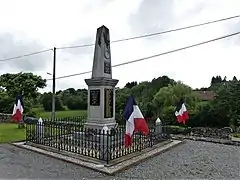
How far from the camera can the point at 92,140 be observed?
28.8 feet

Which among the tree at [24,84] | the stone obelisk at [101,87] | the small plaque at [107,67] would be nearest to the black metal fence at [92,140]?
the stone obelisk at [101,87]

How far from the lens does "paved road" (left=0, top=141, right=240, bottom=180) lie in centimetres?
652

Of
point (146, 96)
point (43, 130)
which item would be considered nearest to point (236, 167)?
point (43, 130)

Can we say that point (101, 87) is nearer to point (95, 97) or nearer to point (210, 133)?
point (95, 97)

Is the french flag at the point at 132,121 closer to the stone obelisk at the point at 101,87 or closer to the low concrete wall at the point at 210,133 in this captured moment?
the stone obelisk at the point at 101,87

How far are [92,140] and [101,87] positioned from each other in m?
2.33

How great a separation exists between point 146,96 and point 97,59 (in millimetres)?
22030

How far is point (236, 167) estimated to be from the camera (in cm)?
752

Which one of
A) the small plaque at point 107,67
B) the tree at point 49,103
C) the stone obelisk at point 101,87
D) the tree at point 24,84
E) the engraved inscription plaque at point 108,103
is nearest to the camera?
the stone obelisk at point 101,87

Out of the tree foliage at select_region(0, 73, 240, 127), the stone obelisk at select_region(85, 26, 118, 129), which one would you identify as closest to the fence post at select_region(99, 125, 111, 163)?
the stone obelisk at select_region(85, 26, 118, 129)

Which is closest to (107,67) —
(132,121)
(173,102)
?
(132,121)

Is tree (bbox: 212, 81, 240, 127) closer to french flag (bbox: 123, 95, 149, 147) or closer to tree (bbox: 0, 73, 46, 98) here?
tree (bbox: 0, 73, 46, 98)

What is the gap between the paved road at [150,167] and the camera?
21.4 ft

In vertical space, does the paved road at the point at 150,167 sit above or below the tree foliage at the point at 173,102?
below
